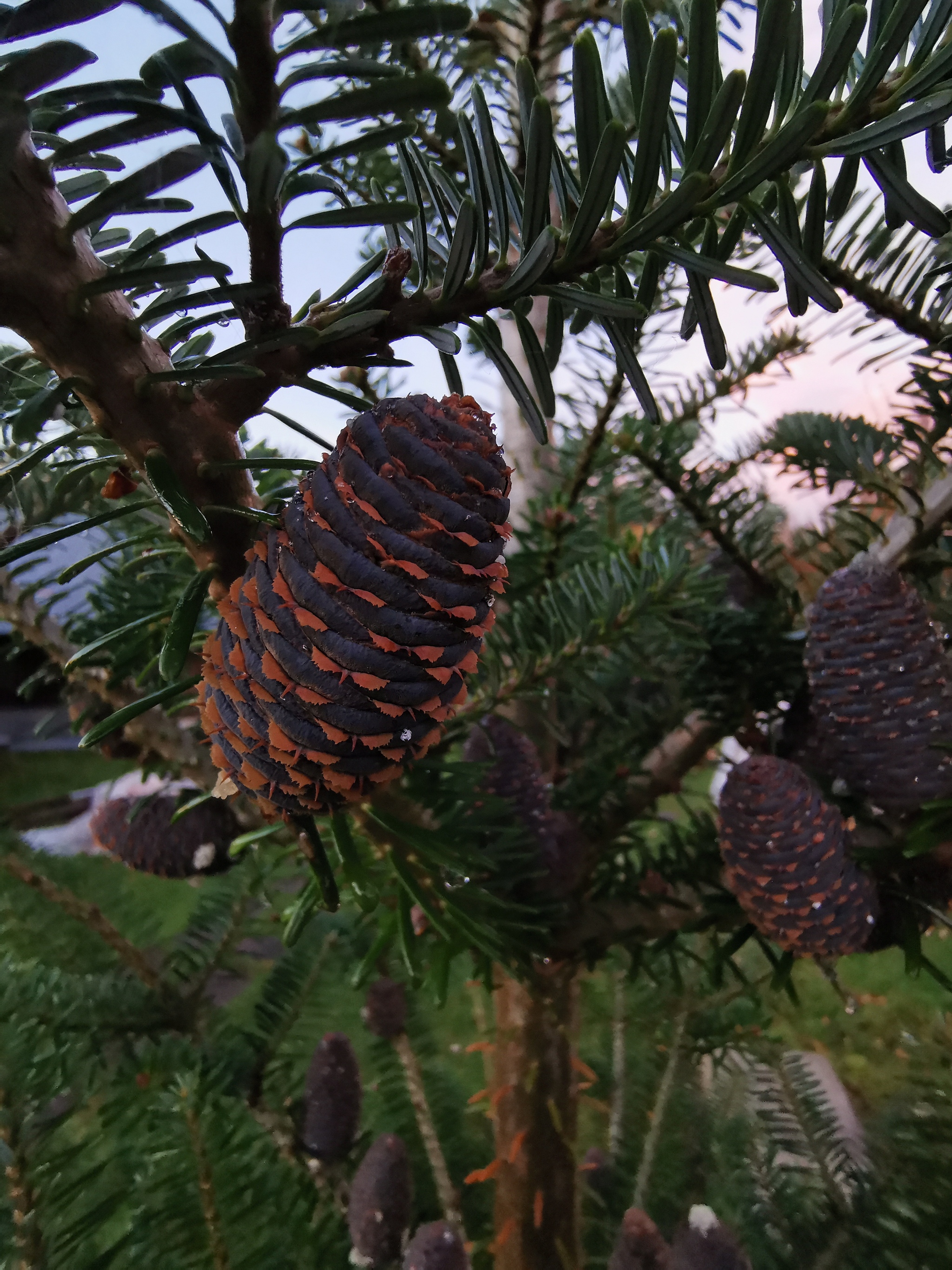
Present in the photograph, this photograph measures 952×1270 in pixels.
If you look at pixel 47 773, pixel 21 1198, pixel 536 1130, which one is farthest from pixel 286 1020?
pixel 47 773

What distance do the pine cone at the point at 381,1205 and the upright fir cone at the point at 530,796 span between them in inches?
6.9

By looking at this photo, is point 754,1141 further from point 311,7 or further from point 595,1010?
point 311,7

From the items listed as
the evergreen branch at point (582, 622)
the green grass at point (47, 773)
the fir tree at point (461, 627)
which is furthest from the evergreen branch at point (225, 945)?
the green grass at point (47, 773)

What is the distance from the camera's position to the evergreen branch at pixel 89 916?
38 cm

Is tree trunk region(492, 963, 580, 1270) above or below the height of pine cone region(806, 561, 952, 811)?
below

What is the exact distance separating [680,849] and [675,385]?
26cm

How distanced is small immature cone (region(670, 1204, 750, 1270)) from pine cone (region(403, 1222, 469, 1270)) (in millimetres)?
62

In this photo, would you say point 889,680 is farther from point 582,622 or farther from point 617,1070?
point 617,1070

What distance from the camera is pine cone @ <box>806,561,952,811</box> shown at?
0.23 metres

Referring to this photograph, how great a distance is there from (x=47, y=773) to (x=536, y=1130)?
3.10 feet

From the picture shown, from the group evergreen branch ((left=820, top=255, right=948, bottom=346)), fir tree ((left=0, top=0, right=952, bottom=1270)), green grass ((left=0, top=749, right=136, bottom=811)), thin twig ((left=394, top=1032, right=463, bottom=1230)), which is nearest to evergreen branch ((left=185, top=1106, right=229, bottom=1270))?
fir tree ((left=0, top=0, right=952, bottom=1270))

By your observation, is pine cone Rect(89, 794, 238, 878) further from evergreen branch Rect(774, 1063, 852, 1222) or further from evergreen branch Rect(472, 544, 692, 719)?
evergreen branch Rect(774, 1063, 852, 1222)

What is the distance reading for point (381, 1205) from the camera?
1.10ft

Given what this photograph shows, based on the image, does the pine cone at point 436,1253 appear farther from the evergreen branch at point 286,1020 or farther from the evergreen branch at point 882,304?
the evergreen branch at point 882,304
